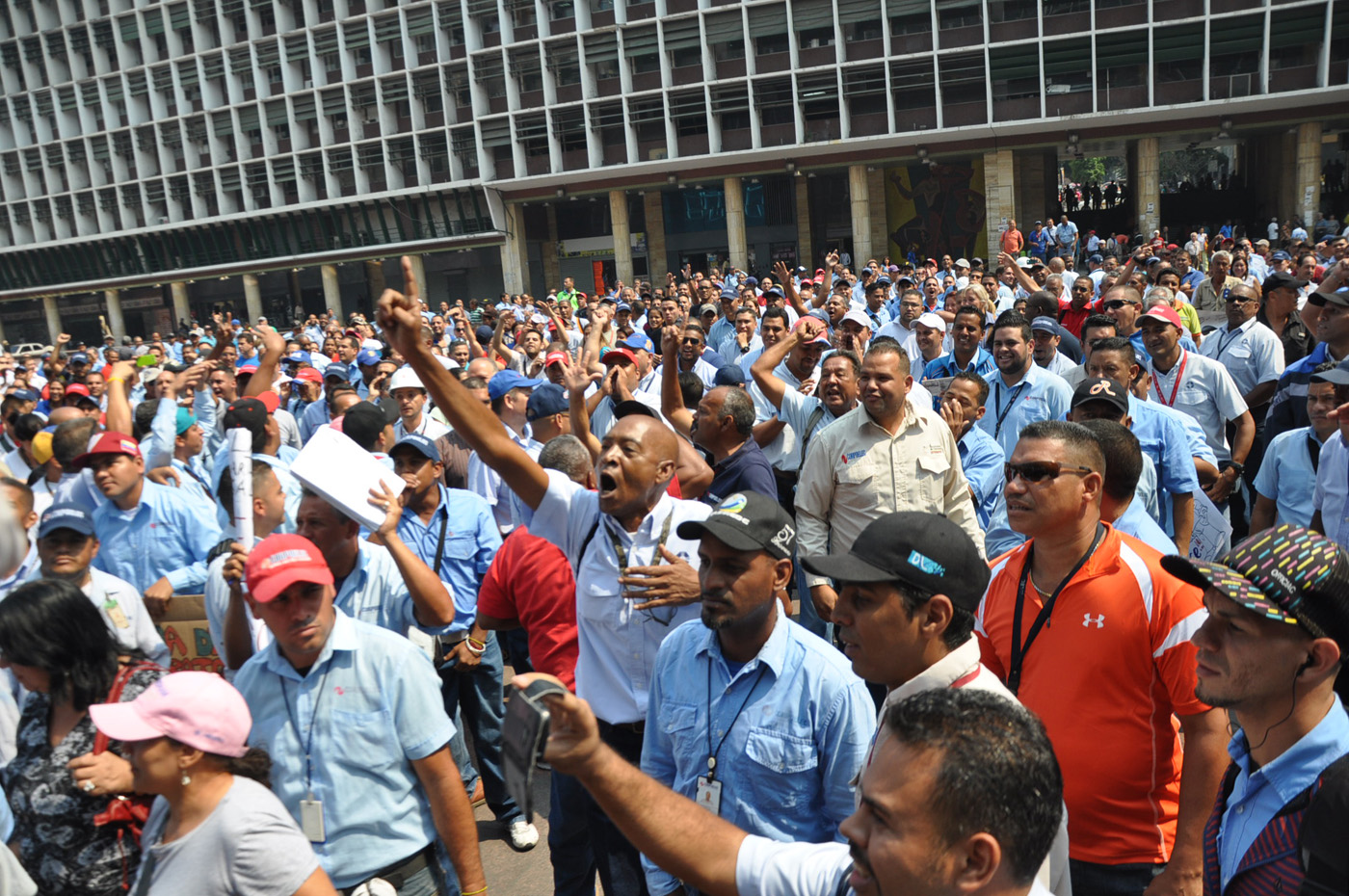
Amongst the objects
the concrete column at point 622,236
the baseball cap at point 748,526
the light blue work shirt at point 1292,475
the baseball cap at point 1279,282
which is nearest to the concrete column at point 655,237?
the concrete column at point 622,236

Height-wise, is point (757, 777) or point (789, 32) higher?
point (789, 32)

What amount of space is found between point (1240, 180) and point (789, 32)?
1918cm

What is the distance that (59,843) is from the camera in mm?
3152

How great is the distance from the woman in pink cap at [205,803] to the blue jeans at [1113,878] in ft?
6.86

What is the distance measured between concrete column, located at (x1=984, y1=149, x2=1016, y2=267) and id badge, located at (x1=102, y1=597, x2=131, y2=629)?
120 feet

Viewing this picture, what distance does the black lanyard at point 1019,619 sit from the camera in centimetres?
306

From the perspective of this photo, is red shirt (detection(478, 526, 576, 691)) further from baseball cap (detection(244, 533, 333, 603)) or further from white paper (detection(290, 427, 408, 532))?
baseball cap (detection(244, 533, 333, 603))

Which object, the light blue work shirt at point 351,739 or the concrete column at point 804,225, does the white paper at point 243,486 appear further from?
the concrete column at point 804,225

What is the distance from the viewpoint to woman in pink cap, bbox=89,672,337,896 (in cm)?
262

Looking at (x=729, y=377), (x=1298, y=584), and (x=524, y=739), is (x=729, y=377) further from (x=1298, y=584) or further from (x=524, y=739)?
(x=524, y=739)

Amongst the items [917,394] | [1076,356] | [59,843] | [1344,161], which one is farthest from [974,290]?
[1344,161]

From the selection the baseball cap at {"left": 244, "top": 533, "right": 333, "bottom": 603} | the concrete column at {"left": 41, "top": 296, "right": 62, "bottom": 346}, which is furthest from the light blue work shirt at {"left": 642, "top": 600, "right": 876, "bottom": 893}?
the concrete column at {"left": 41, "top": 296, "right": 62, "bottom": 346}

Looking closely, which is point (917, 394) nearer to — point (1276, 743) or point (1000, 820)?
point (1276, 743)

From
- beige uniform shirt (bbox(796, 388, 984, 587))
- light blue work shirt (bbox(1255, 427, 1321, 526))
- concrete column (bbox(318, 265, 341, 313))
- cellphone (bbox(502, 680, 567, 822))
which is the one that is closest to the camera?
cellphone (bbox(502, 680, 567, 822))
